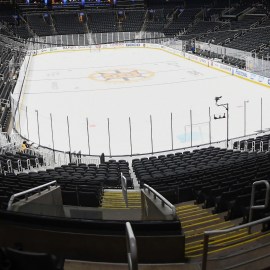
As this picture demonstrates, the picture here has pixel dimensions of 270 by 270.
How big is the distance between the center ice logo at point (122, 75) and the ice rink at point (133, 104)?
0.09 meters

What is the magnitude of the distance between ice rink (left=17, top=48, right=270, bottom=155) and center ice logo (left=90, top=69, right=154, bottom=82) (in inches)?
3.5

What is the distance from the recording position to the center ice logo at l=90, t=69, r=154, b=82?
1505 inches

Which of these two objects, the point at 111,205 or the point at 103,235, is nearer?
the point at 103,235

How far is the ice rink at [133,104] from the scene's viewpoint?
22531mm

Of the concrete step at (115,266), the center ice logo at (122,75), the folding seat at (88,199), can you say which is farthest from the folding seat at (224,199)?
the center ice logo at (122,75)

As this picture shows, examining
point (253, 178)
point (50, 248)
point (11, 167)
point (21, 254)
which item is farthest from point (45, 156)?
point (21, 254)

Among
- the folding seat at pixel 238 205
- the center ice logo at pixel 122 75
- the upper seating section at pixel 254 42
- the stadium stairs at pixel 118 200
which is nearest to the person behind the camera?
the folding seat at pixel 238 205

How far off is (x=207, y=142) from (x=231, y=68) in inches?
758

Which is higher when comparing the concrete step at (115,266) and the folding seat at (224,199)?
the concrete step at (115,266)

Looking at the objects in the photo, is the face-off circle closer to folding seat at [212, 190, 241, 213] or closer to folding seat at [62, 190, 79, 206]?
folding seat at [62, 190, 79, 206]

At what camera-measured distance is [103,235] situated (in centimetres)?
498

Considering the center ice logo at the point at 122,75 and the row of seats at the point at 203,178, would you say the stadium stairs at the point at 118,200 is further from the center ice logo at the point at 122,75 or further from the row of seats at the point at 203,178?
the center ice logo at the point at 122,75

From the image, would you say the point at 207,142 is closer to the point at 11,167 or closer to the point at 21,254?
the point at 11,167

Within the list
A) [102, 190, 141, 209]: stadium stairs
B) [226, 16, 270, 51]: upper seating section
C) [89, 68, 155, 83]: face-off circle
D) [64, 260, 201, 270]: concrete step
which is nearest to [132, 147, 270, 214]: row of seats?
[102, 190, 141, 209]: stadium stairs
